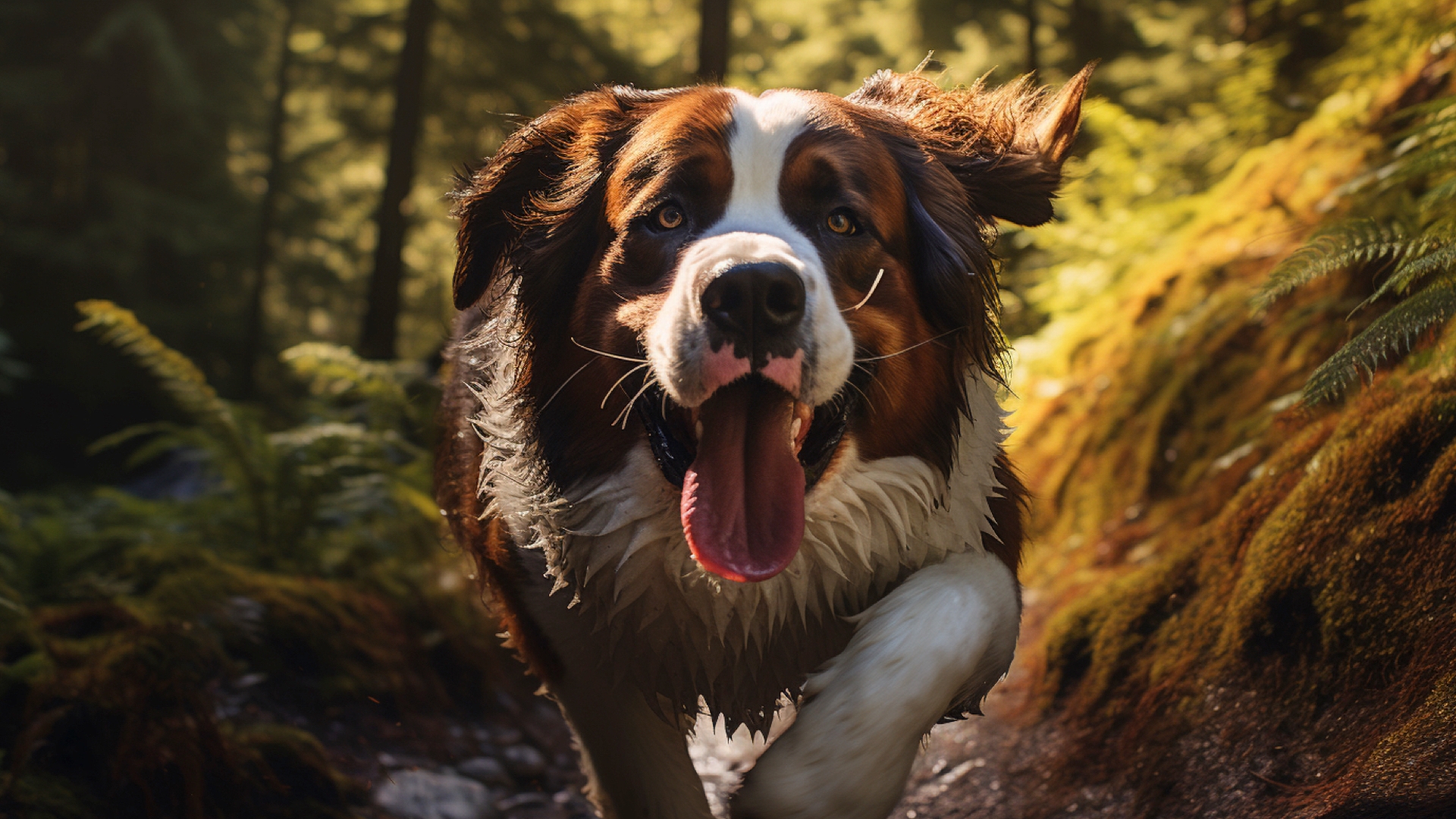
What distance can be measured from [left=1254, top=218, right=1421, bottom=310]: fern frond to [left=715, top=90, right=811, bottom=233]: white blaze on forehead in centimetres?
138

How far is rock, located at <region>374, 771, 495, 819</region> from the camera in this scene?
3217mm

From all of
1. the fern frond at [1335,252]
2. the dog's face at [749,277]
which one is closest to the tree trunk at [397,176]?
the dog's face at [749,277]

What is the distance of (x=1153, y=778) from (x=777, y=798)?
3.94ft

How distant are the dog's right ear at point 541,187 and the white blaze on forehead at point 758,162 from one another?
17.2 inches

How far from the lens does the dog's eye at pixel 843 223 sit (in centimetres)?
261

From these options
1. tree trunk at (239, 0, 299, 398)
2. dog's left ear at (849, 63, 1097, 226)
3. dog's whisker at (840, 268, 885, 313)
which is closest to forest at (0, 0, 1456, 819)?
dog's left ear at (849, 63, 1097, 226)

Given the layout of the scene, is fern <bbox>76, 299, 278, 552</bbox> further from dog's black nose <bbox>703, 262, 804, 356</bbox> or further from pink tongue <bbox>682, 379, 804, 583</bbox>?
dog's black nose <bbox>703, 262, 804, 356</bbox>

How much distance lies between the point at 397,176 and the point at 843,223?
8718 millimetres

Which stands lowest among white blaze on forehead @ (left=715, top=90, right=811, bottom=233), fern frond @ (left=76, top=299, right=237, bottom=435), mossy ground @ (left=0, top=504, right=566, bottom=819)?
mossy ground @ (left=0, top=504, right=566, bottom=819)

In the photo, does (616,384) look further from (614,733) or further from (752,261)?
(614,733)

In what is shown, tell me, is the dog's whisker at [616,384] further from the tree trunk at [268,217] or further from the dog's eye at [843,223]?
the tree trunk at [268,217]

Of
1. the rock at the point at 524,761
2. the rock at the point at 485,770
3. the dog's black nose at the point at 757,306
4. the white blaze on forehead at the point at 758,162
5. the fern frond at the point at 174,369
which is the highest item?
the white blaze on forehead at the point at 758,162

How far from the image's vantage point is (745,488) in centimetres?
243

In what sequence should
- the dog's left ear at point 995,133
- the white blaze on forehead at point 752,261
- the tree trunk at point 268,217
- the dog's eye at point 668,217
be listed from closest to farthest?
1. the white blaze on forehead at point 752,261
2. the dog's eye at point 668,217
3. the dog's left ear at point 995,133
4. the tree trunk at point 268,217
